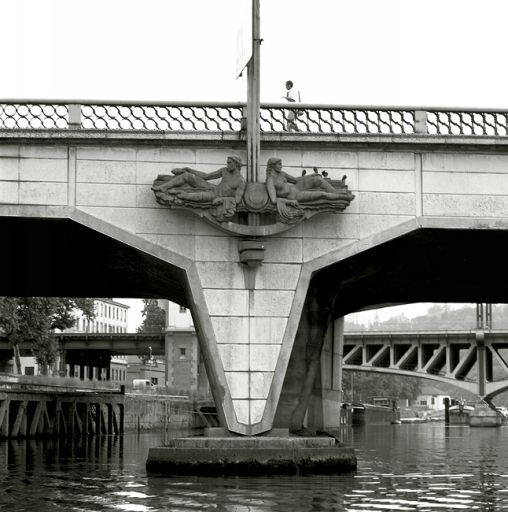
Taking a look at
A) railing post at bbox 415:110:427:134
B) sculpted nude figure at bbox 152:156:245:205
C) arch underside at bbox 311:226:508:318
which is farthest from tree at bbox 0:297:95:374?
railing post at bbox 415:110:427:134

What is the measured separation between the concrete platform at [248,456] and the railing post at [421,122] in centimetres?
852

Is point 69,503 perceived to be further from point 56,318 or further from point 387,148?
point 56,318

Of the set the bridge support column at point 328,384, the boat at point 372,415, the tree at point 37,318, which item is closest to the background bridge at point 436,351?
the tree at point 37,318

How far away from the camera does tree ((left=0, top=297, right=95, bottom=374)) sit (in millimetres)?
68500

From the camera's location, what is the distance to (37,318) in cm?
7350

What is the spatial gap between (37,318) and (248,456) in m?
48.1

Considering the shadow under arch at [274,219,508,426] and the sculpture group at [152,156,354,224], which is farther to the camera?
the shadow under arch at [274,219,508,426]

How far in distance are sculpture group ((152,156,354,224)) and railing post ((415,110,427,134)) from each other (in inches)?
111

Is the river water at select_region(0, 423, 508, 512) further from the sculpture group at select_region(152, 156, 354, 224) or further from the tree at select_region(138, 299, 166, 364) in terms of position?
the tree at select_region(138, 299, 166, 364)

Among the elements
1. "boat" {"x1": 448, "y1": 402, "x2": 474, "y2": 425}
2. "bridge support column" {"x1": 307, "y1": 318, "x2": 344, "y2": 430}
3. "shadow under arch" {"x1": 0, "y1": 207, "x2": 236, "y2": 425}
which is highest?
"shadow under arch" {"x1": 0, "y1": 207, "x2": 236, "y2": 425}

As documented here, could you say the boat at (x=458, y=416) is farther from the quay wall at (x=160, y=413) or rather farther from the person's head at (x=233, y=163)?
the person's head at (x=233, y=163)

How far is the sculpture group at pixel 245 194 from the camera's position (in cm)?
2903

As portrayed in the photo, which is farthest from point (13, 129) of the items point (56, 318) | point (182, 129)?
point (56, 318)

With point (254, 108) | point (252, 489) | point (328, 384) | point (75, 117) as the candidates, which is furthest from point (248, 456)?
point (328, 384)
